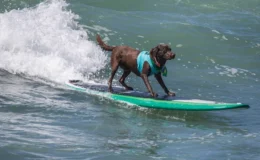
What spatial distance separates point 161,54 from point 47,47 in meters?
4.74

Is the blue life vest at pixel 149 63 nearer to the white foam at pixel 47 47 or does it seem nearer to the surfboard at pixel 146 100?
the surfboard at pixel 146 100

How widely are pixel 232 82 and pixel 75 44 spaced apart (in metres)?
4.07

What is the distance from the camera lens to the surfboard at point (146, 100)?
8.87m

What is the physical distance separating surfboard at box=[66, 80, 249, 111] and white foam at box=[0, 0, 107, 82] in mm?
1181

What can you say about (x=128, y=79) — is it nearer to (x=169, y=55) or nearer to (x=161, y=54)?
(x=161, y=54)

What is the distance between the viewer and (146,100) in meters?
9.46

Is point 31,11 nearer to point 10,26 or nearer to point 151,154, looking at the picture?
point 10,26

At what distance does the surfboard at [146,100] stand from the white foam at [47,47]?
1181mm

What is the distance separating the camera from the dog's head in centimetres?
902

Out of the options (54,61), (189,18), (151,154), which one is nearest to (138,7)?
(189,18)

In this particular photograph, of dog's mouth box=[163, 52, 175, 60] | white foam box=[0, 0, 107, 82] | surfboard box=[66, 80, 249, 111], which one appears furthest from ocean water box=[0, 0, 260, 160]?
dog's mouth box=[163, 52, 175, 60]

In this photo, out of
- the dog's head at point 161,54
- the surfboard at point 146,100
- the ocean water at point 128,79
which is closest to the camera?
the ocean water at point 128,79

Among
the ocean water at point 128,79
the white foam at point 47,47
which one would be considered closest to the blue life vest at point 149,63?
the ocean water at point 128,79

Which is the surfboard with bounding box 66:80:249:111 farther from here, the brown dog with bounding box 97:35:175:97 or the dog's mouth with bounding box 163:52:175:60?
the dog's mouth with bounding box 163:52:175:60
